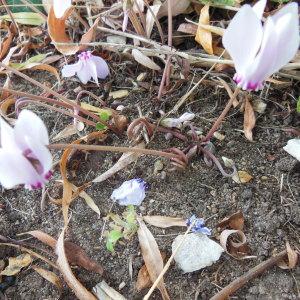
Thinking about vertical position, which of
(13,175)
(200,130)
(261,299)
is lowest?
(261,299)

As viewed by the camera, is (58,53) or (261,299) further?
(58,53)

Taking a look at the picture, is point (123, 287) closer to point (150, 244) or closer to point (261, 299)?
point (150, 244)

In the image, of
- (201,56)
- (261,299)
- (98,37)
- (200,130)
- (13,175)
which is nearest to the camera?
(13,175)

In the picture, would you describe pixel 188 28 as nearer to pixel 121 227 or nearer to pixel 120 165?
pixel 120 165

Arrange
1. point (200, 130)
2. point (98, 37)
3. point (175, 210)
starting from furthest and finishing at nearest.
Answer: point (98, 37) → point (200, 130) → point (175, 210)

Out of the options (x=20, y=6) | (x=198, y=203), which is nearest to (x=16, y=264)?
(x=198, y=203)

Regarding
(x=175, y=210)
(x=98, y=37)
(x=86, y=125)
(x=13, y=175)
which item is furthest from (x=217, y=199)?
(x=98, y=37)
